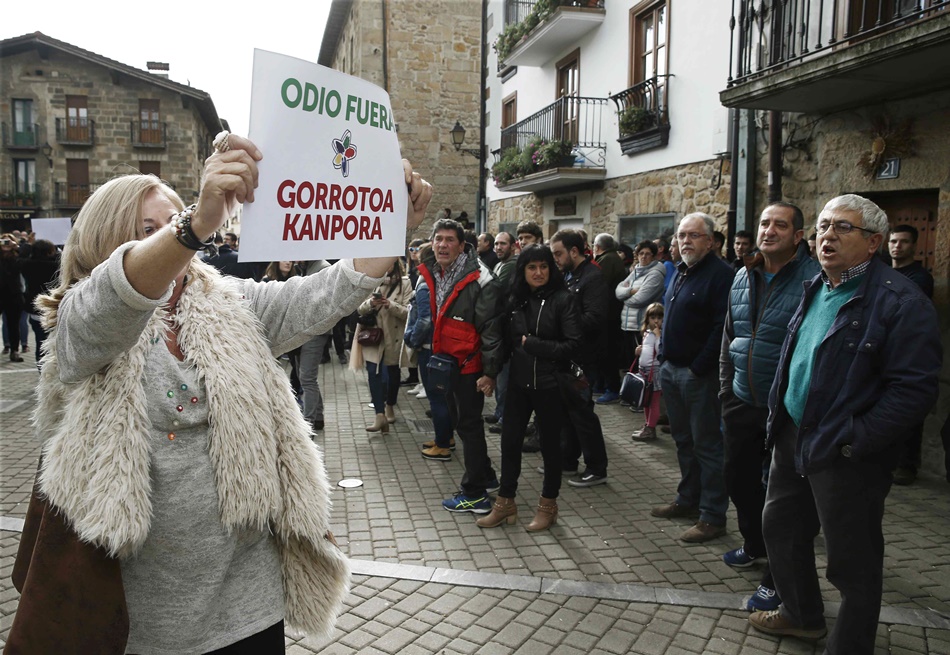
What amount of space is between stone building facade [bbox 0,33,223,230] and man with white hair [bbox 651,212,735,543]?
33.3m

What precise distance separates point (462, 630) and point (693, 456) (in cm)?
227

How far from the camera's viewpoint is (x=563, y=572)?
4.20m

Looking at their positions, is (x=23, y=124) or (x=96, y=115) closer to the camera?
(x=96, y=115)

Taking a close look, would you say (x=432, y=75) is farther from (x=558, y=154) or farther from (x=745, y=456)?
(x=745, y=456)

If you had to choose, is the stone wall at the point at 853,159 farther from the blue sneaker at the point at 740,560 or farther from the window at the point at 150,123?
the window at the point at 150,123

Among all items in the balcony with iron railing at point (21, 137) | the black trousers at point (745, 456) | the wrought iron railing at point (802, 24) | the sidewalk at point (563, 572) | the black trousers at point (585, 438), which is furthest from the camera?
the balcony with iron railing at point (21, 137)

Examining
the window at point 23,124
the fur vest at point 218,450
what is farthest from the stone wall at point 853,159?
the window at point 23,124

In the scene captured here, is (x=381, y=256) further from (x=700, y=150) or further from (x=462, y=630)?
(x=700, y=150)

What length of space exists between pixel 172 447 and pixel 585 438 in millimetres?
4324

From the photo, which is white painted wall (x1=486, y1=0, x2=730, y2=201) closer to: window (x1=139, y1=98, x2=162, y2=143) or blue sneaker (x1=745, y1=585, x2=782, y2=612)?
blue sneaker (x1=745, y1=585, x2=782, y2=612)

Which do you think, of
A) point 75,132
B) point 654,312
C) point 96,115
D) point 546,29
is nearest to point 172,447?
point 654,312

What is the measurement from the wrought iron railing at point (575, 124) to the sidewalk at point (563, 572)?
7.89m

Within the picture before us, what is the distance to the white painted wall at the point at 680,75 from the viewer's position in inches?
364

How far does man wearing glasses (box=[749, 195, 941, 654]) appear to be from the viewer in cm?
281
